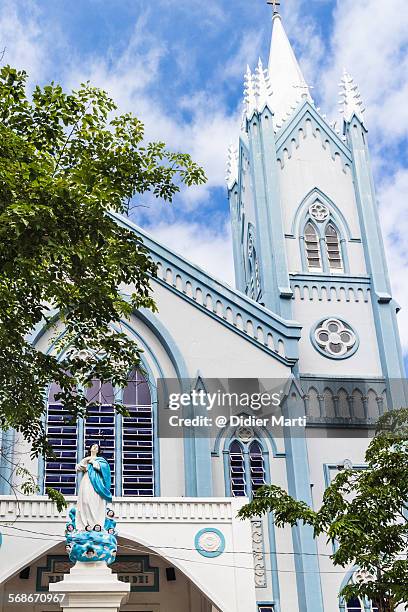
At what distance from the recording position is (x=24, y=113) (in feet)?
37.3

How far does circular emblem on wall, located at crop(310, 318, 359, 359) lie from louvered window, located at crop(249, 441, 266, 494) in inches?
139

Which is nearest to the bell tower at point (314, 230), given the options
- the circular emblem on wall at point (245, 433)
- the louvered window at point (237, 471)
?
the circular emblem on wall at point (245, 433)

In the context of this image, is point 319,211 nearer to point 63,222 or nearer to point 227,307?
point 227,307

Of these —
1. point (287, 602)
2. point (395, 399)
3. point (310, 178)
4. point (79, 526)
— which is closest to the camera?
point (79, 526)

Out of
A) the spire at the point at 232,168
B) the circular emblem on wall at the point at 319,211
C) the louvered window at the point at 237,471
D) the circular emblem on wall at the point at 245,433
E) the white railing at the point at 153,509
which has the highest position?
the spire at the point at 232,168

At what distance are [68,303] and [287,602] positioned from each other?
9275 mm

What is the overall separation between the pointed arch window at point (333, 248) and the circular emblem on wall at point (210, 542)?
9568 mm

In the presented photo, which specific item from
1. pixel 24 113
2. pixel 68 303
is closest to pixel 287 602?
pixel 68 303

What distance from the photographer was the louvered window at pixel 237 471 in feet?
61.5

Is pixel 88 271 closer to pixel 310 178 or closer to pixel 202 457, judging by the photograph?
pixel 202 457

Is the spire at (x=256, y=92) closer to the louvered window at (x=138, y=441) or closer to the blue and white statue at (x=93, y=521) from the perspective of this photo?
the louvered window at (x=138, y=441)

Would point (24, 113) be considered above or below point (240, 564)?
above

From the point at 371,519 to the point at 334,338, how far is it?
1010 centimetres

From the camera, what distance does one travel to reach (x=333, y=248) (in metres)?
23.9
